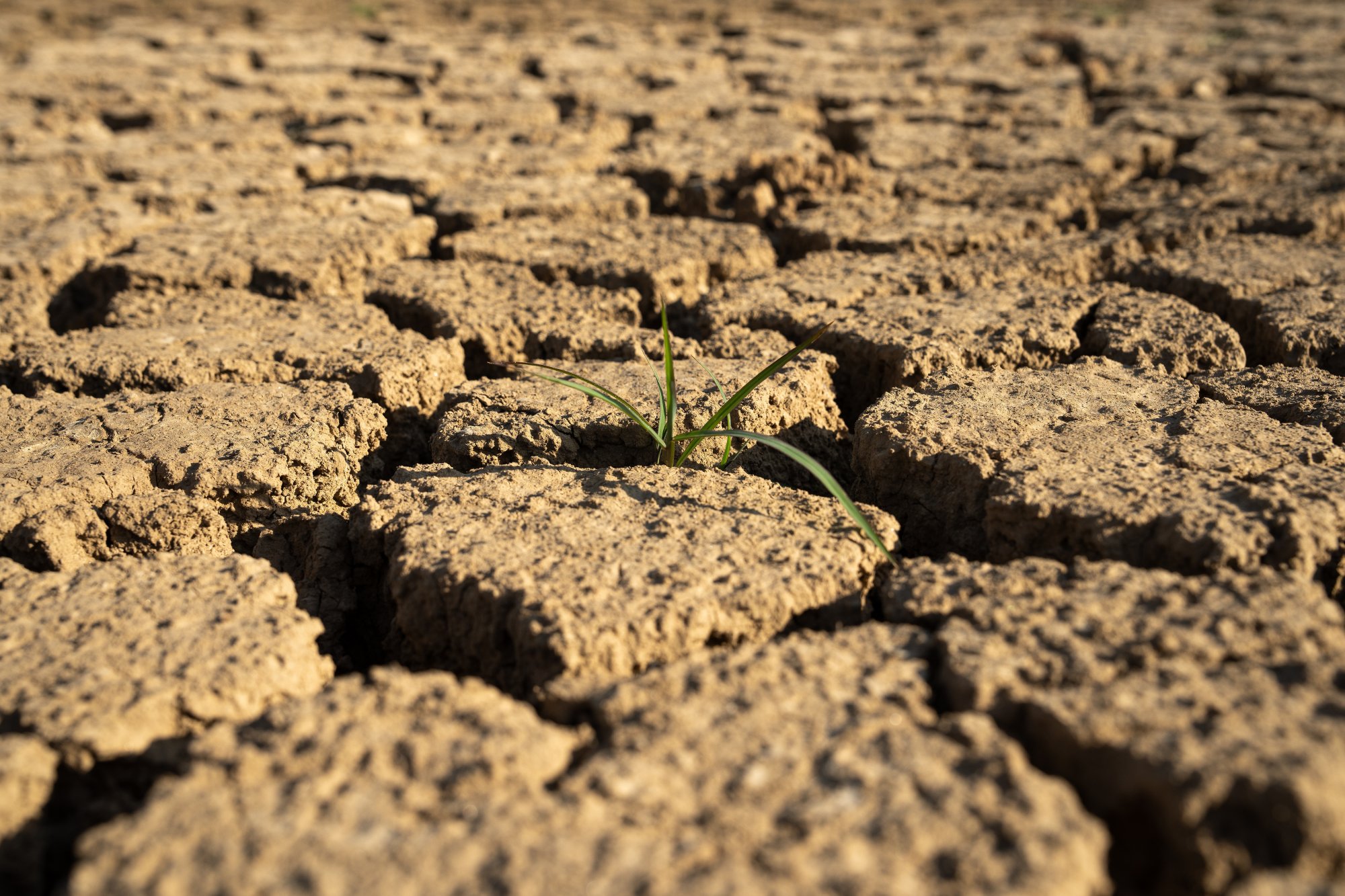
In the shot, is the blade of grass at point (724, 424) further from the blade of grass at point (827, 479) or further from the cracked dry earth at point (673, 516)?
the blade of grass at point (827, 479)

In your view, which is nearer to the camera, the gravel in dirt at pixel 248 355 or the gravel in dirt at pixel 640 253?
the gravel in dirt at pixel 248 355

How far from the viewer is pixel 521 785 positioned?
0.97 meters

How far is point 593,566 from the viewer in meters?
1.31

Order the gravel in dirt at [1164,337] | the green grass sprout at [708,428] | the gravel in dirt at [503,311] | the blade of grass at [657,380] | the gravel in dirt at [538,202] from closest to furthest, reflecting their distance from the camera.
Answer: the green grass sprout at [708,428]
the blade of grass at [657,380]
the gravel in dirt at [1164,337]
the gravel in dirt at [503,311]
the gravel in dirt at [538,202]

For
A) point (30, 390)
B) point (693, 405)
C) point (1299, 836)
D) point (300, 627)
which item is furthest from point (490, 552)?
point (30, 390)

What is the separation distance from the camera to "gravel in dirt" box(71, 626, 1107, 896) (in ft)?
2.83

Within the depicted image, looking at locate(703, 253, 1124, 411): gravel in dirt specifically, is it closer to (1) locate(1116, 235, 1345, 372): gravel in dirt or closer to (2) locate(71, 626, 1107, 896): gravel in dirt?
(1) locate(1116, 235, 1345, 372): gravel in dirt

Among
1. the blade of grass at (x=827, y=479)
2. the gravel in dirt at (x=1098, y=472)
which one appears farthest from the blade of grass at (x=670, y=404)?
the gravel in dirt at (x=1098, y=472)

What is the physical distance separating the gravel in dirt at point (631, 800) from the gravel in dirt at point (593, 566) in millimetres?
113

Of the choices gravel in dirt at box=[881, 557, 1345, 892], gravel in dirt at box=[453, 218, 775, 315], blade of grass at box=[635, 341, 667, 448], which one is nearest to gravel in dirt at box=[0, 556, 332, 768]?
blade of grass at box=[635, 341, 667, 448]

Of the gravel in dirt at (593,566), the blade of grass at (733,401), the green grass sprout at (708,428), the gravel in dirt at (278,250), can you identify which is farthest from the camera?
the gravel in dirt at (278,250)

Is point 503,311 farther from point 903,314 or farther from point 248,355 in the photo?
point 903,314

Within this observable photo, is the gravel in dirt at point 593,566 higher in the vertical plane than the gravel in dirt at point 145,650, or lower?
higher

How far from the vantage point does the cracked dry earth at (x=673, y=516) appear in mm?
917
